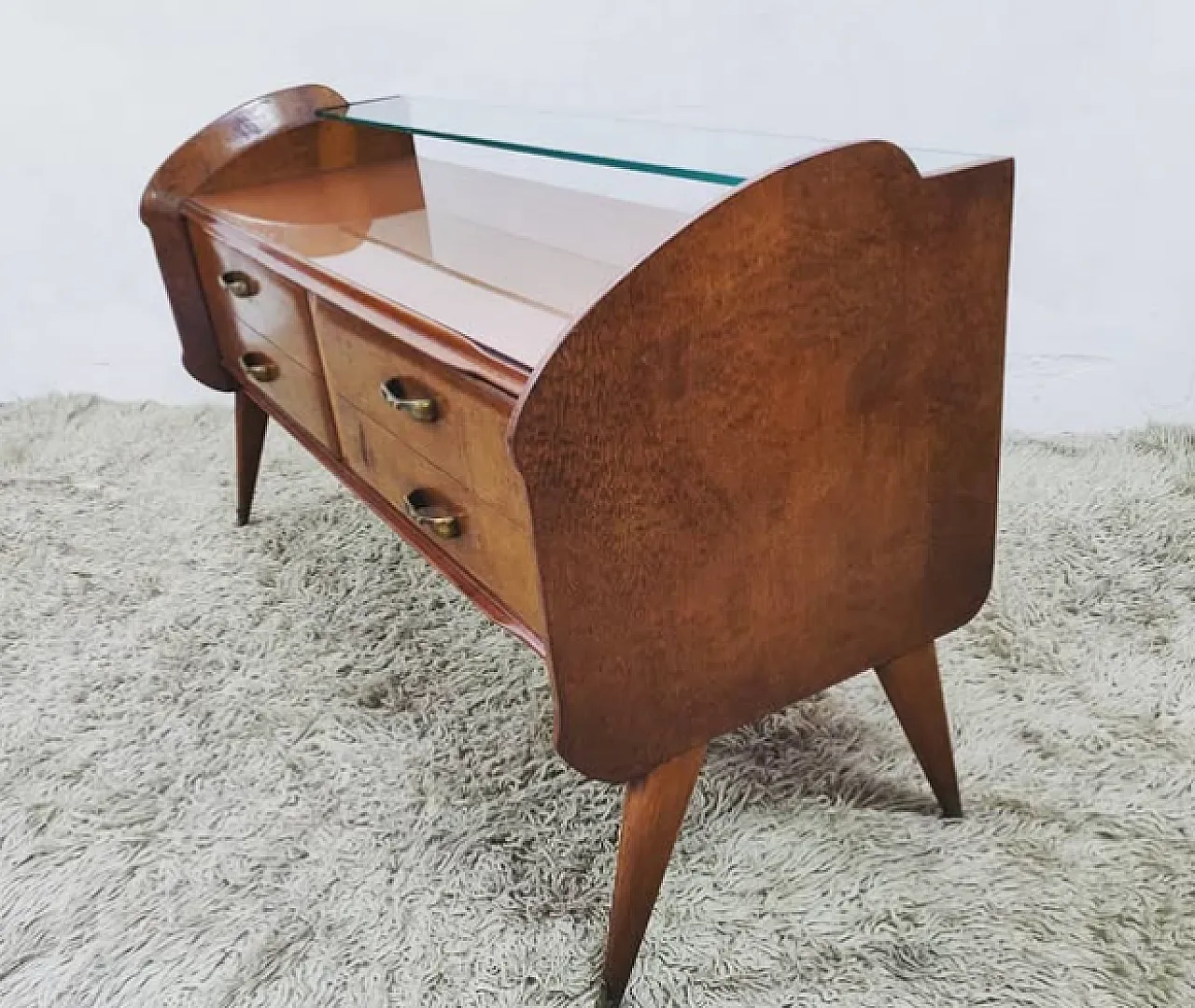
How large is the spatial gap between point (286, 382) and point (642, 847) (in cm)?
73

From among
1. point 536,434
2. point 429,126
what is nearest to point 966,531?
point 536,434

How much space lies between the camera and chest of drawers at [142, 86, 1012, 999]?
2.55ft

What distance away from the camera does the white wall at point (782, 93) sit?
67.3 inches

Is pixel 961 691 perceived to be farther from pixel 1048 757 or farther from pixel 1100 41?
pixel 1100 41

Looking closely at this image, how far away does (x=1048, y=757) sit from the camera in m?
1.23

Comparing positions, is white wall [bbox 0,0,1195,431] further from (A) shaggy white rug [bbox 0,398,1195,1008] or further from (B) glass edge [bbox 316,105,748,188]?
(B) glass edge [bbox 316,105,748,188]

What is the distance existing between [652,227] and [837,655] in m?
0.43

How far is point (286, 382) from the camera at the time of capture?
1.36m

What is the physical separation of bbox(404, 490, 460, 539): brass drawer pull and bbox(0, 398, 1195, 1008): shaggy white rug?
13.9 inches

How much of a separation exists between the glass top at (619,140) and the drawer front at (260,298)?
0.25m

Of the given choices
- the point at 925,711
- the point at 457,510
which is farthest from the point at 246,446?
the point at 925,711

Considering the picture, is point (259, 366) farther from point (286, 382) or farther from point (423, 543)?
point (423, 543)

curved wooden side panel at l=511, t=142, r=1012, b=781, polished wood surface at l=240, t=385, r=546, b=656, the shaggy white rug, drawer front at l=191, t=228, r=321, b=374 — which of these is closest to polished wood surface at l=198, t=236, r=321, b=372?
drawer front at l=191, t=228, r=321, b=374

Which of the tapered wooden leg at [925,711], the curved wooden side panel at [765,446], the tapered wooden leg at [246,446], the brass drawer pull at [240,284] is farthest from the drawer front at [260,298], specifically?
the tapered wooden leg at [925,711]
